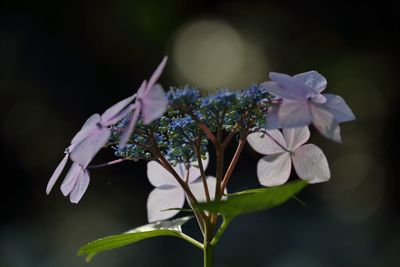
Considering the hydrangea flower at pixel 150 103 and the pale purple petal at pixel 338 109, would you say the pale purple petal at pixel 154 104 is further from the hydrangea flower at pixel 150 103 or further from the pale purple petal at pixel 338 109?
the pale purple petal at pixel 338 109

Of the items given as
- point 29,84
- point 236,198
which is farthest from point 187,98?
point 29,84

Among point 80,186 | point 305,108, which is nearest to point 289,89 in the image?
point 305,108

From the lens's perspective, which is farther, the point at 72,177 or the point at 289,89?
the point at 72,177

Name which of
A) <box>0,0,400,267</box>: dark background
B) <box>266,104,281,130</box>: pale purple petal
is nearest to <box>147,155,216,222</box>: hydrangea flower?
<box>266,104,281,130</box>: pale purple petal

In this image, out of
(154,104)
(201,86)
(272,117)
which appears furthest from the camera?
(201,86)

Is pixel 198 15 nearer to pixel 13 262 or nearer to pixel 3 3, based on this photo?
pixel 3 3

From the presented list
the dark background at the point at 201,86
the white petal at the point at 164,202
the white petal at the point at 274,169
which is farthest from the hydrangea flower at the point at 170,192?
the dark background at the point at 201,86

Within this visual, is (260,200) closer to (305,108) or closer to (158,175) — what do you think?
(305,108)

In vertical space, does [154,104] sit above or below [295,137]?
above

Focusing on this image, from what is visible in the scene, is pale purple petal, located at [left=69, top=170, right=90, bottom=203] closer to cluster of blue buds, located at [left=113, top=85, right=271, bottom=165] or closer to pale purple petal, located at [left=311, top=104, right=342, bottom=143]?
cluster of blue buds, located at [left=113, top=85, right=271, bottom=165]
